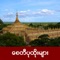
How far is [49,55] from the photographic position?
27.1 feet

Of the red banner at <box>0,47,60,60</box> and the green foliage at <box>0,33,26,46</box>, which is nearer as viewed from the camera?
the red banner at <box>0,47,60,60</box>

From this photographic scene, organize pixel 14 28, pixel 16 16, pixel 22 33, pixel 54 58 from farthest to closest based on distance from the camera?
1. pixel 16 16
2. pixel 14 28
3. pixel 22 33
4. pixel 54 58

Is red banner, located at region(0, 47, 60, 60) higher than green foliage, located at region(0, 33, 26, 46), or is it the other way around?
red banner, located at region(0, 47, 60, 60)

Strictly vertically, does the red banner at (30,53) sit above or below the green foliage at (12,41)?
above

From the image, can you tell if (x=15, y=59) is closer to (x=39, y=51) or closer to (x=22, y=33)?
(x=39, y=51)

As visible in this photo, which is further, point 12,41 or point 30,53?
point 12,41

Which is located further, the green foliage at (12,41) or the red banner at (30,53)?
the green foliage at (12,41)

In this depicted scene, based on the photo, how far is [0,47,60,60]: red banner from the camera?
8273 millimetres

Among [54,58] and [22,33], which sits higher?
[54,58]

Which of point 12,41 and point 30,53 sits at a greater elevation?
point 30,53

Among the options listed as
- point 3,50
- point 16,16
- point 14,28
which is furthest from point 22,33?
point 3,50

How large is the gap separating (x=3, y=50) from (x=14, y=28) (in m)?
50.8

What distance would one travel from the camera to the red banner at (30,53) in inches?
326

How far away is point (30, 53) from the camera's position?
27.2 ft
